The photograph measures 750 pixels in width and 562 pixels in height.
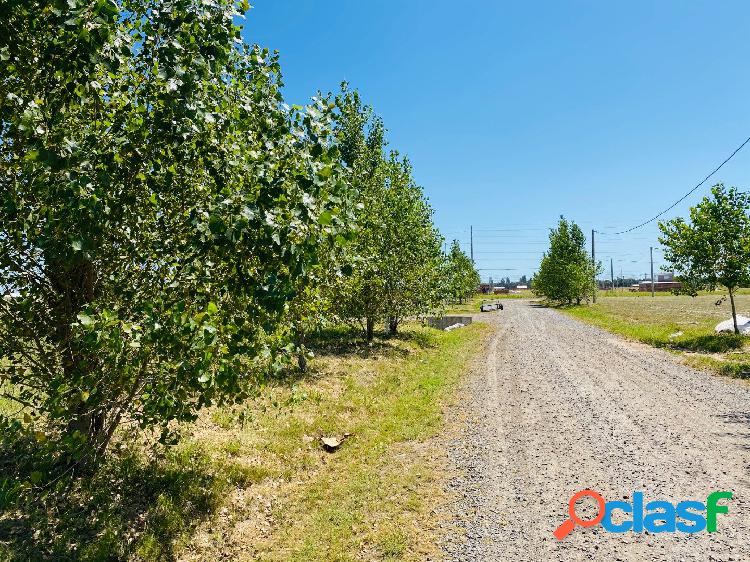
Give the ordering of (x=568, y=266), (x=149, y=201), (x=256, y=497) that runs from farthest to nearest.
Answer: (x=568, y=266) < (x=256, y=497) < (x=149, y=201)

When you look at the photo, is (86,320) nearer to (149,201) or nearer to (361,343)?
(149,201)

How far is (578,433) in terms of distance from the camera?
10.3 m

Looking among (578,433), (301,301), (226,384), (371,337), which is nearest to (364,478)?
(301,301)

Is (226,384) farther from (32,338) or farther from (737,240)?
(737,240)

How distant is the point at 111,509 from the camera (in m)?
6.62

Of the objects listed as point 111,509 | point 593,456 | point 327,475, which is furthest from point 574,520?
point 111,509

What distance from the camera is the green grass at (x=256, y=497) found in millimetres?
6172

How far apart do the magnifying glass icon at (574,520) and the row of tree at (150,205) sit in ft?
15.1

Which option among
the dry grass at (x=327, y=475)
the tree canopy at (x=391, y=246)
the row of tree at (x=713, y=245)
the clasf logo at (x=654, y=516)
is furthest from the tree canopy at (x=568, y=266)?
the clasf logo at (x=654, y=516)

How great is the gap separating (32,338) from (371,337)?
17.7 metres

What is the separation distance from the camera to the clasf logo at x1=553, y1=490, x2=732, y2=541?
6.24 meters

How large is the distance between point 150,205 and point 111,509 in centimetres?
450

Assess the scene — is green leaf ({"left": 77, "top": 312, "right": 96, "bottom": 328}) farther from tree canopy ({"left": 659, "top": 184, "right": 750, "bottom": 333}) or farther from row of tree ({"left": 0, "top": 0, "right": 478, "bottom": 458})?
tree canopy ({"left": 659, "top": 184, "right": 750, "bottom": 333})

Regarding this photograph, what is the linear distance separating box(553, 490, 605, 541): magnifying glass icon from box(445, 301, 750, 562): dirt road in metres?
0.09
